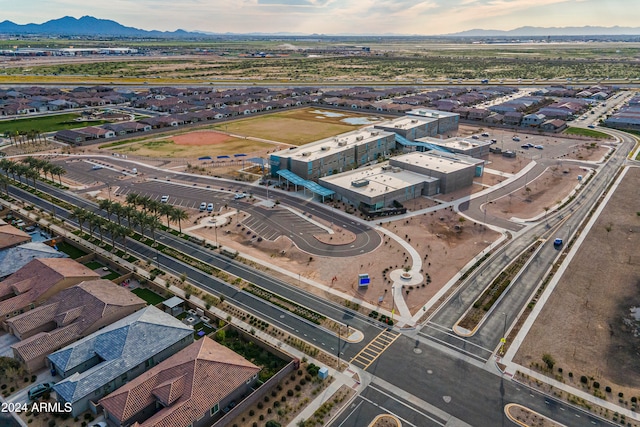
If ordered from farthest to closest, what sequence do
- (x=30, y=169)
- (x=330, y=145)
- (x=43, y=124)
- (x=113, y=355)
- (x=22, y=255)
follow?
(x=43, y=124) < (x=330, y=145) < (x=30, y=169) < (x=22, y=255) < (x=113, y=355)

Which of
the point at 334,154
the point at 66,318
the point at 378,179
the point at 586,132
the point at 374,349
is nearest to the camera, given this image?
the point at 374,349

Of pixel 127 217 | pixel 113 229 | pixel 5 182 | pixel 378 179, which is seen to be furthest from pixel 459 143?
pixel 5 182

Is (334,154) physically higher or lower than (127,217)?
higher

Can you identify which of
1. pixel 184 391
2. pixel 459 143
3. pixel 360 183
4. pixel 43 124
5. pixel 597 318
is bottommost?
pixel 597 318

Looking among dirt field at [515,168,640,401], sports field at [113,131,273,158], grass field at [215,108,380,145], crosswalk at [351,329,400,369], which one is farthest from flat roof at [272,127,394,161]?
dirt field at [515,168,640,401]

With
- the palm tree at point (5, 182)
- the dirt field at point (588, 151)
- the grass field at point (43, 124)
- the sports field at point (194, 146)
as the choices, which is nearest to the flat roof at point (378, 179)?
the sports field at point (194, 146)

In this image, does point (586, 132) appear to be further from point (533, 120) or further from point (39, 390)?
point (39, 390)

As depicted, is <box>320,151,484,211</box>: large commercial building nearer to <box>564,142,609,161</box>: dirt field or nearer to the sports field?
<box>564,142,609,161</box>: dirt field
